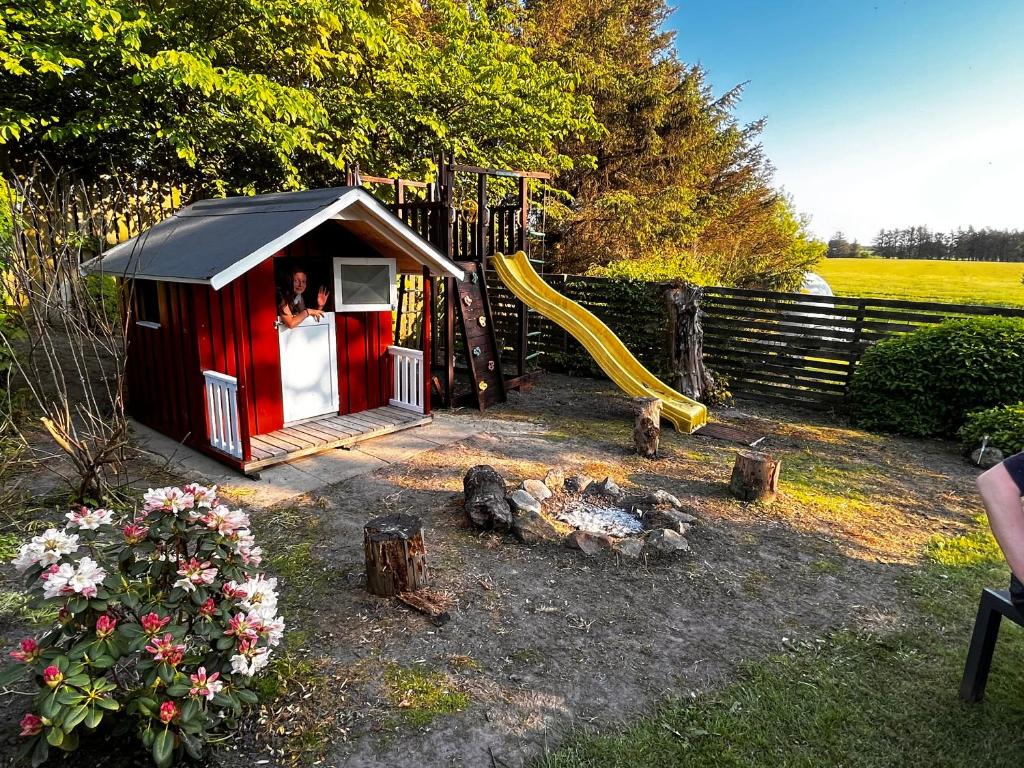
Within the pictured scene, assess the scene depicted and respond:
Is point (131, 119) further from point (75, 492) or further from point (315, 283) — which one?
point (75, 492)

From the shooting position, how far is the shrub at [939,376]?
21.6 ft

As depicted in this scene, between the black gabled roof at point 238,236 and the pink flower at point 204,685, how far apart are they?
331 centimetres

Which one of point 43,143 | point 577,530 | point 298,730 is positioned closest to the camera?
point 298,730

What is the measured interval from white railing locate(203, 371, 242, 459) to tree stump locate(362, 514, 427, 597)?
8.11 ft

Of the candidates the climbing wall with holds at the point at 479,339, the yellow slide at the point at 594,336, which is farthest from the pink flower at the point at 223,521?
the yellow slide at the point at 594,336

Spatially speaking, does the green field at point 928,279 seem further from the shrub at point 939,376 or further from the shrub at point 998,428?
the shrub at point 998,428

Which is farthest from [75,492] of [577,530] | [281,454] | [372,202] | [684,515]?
[684,515]

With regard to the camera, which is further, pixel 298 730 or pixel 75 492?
pixel 75 492

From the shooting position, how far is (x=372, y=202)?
5.68 meters

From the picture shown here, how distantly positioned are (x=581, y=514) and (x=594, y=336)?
4.23 m

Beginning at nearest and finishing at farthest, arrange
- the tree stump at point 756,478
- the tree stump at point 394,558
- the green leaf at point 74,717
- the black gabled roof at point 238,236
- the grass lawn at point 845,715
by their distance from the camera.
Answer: the green leaf at point 74,717 → the grass lawn at point 845,715 → the tree stump at point 394,558 → the black gabled roof at point 238,236 → the tree stump at point 756,478

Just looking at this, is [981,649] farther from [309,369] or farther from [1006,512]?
[309,369]

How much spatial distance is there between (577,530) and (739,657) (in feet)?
4.97

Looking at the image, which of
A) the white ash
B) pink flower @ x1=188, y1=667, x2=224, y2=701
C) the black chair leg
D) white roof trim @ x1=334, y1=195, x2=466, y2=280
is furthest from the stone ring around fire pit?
white roof trim @ x1=334, y1=195, x2=466, y2=280
